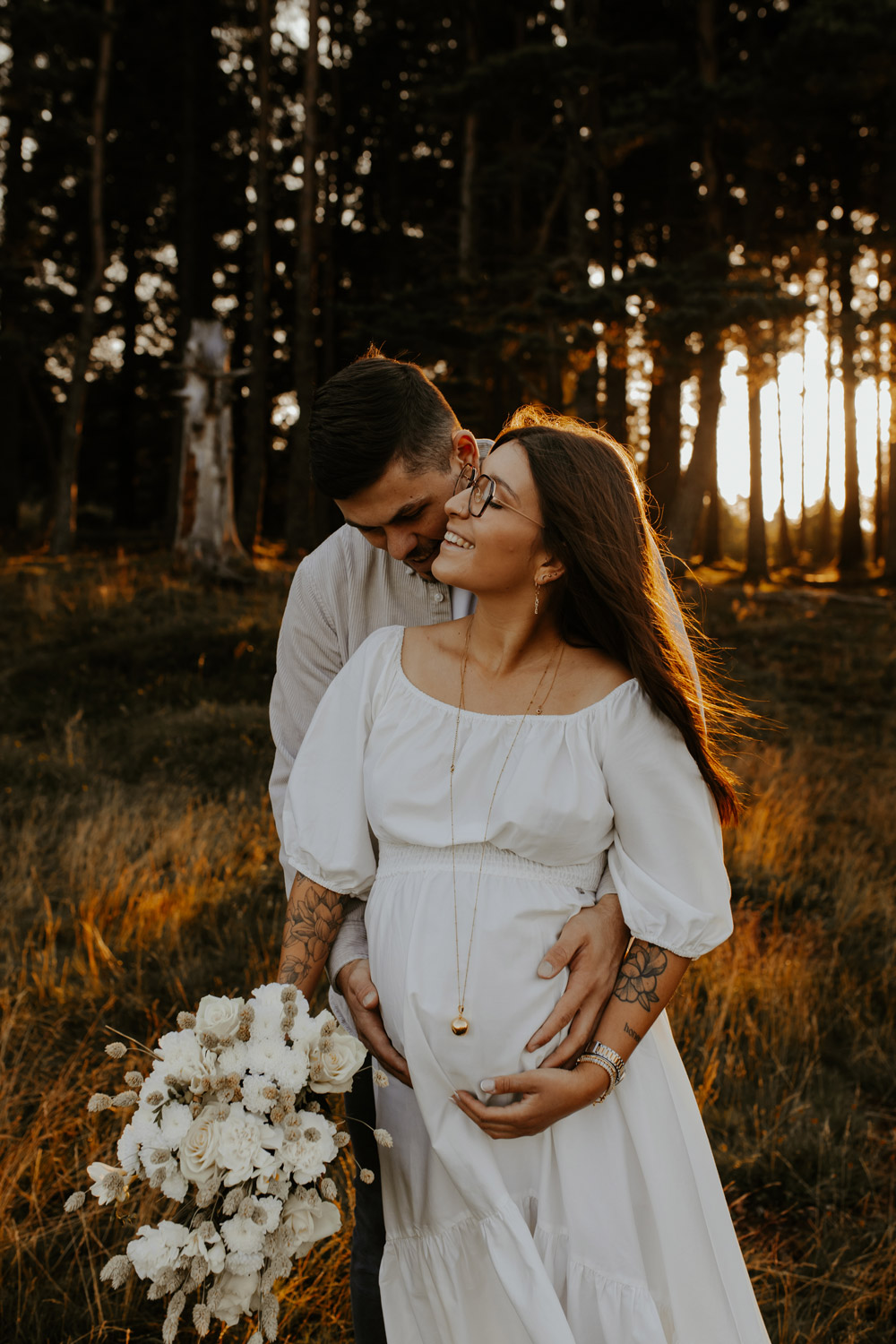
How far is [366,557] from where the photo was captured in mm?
2396

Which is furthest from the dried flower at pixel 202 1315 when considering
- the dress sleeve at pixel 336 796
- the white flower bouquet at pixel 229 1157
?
the dress sleeve at pixel 336 796

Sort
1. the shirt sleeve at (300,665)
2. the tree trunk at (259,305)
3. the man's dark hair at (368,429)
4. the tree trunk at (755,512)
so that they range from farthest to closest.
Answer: the tree trunk at (755,512) → the tree trunk at (259,305) → the shirt sleeve at (300,665) → the man's dark hair at (368,429)

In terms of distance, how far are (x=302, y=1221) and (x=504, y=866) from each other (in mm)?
726

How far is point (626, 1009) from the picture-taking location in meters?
1.82

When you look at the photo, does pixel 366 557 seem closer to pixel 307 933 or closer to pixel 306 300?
pixel 307 933

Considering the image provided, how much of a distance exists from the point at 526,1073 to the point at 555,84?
15.1m

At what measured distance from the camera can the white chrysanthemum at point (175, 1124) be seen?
1.43m

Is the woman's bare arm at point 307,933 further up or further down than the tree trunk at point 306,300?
further down

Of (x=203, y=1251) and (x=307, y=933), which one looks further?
(x=307, y=933)

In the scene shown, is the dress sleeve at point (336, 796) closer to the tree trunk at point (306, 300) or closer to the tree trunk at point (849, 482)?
the tree trunk at point (306, 300)

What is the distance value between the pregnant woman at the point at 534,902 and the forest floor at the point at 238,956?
1.09 meters

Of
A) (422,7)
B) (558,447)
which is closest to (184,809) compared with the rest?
(558,447)

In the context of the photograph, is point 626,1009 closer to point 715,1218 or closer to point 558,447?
point 715,1218

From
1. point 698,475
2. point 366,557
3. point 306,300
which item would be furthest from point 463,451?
point 306,300
